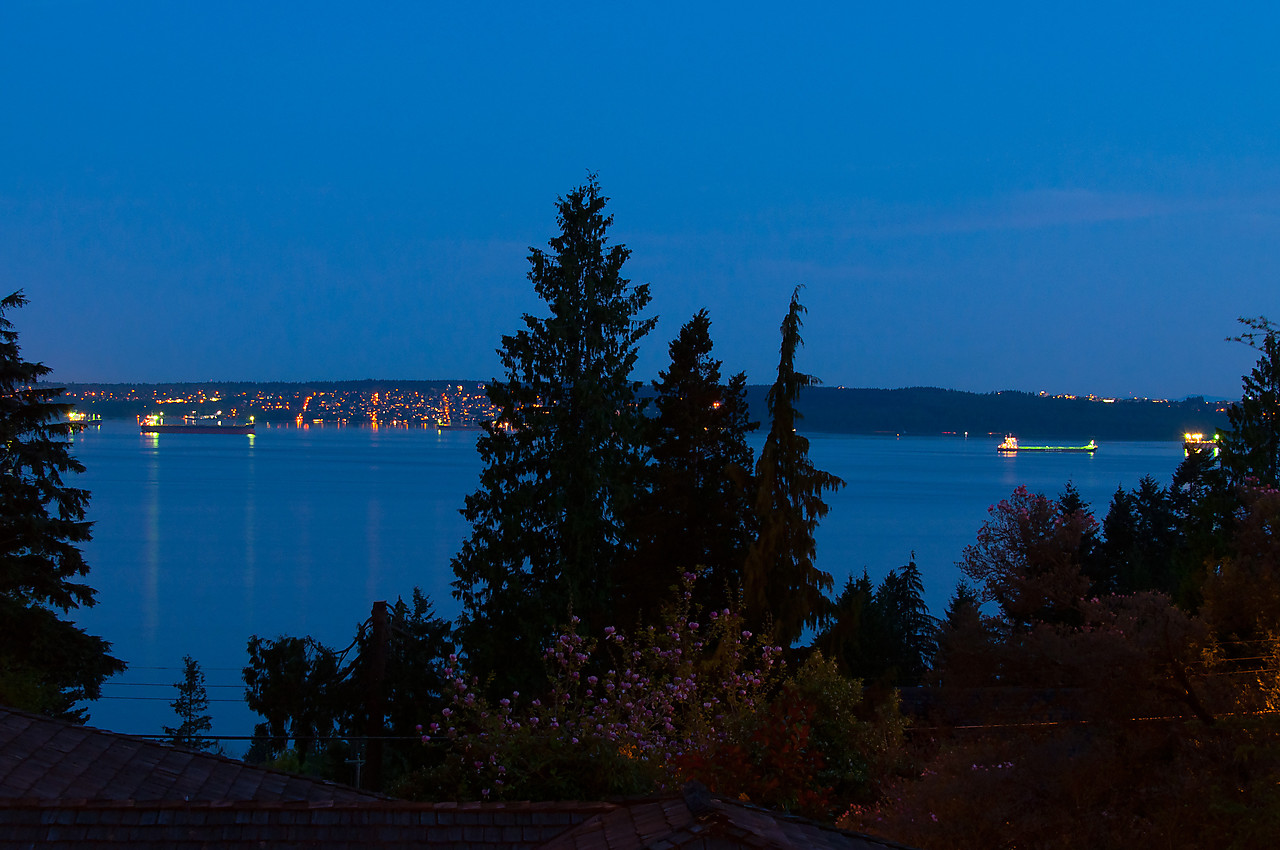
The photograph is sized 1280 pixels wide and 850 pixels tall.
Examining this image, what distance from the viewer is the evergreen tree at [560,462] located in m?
23.1

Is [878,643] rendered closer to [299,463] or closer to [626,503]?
[626,503]

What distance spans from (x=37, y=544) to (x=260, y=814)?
15717 millimetres

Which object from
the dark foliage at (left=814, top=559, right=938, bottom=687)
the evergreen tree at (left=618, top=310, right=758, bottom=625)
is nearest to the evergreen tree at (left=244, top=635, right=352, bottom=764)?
the evergreen tree at (left=618, top=310, right=758, bottom=625)

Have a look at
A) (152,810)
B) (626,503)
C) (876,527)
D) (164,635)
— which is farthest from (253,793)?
(876,527)

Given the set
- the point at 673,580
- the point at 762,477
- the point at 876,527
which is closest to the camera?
the point at 762,477

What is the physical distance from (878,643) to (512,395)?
15.1 metres

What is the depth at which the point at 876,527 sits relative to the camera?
87188 mm

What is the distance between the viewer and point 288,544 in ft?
251

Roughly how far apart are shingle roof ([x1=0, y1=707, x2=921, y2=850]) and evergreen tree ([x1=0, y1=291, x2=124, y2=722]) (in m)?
11.7

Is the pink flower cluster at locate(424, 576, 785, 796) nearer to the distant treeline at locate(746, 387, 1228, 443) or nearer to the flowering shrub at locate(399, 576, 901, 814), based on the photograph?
the flowering shrub at locate(399, 576, 901, 814)

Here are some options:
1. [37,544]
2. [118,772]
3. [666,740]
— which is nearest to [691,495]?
[666,740]

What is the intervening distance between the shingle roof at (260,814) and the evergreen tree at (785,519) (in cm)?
1090

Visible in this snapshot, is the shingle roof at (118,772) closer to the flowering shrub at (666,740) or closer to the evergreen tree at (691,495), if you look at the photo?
the flowering shrub at (666,740)

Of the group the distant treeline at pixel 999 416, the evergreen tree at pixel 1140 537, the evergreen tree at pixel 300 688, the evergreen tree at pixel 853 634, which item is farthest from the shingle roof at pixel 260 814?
the distant treeline at pixel 999 416
